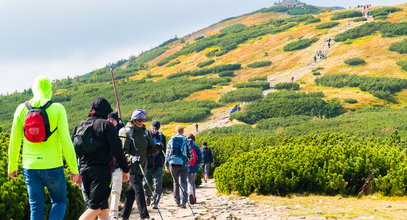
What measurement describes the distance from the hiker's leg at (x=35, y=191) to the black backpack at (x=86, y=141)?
0.63m

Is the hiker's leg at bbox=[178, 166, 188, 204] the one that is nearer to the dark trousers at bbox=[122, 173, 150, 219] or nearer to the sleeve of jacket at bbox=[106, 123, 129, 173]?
the dark trousers at bbox=[122, 173, 150, 219]

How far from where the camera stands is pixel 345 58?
6378 cm

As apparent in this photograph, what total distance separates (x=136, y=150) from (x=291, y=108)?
3899 cm

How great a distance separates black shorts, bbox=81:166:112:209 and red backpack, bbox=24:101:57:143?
31.0 inches

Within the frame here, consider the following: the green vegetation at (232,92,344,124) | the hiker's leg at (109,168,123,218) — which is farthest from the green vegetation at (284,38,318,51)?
the hiker's leg at (109,168,123,218)

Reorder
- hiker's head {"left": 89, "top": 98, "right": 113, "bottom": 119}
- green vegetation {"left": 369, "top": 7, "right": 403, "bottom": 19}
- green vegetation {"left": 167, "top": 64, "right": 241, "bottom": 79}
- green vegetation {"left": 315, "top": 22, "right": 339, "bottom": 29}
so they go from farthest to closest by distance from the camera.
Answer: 1. green vegetation {"left": 369, "top": 7, "right": 403, "bottom": 19}
2. green vegetation {"left": 315, "top": 22, "right": 339, "bottom": 29}
3. green vegetation {"left": 167, "top": 64, "right": 241, "bottom": 79}
4. hiker's head {"left": 89, "top": 98, "right": 113, "bottom": 119}

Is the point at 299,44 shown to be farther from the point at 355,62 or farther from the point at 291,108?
the point at 291,108

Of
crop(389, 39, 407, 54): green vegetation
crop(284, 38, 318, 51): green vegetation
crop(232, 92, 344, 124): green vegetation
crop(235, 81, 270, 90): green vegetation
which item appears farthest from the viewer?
crop(284, 38, 318, 51): green vegetation

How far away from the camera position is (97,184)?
527 cm

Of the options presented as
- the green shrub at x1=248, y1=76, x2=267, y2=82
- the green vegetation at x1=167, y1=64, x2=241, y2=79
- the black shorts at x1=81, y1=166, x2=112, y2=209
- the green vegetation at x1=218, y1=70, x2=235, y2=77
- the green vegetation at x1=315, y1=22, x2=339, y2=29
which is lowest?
the green shrub at x1=248, y1=76, x2=267, y2=82

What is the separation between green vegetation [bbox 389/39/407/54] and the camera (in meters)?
59.9

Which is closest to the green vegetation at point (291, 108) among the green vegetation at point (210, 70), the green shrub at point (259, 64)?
the green shrub at point (259, 64)

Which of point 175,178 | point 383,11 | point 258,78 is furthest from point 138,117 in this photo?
point 383,11

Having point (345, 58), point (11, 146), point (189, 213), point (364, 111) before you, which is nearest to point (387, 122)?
point (364, 111)
